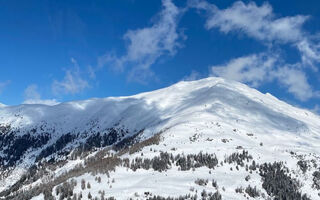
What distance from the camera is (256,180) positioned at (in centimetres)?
3466

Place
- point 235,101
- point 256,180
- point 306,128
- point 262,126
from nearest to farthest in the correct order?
1. point 256,180
2. point 262,126
3. point 306,128
4. point 235,101

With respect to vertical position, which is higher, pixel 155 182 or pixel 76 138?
pixel 76 138

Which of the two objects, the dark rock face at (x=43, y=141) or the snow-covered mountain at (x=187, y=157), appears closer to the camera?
the snow-covered mountain at (x=187, y=157)

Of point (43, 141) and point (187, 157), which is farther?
point (43, 141)

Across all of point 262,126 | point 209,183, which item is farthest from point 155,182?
point 262,126

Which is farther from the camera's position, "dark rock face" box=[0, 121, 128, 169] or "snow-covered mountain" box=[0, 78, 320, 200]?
"dark rock face" box=[0, 121, 128, 169]

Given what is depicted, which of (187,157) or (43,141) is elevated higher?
(43,141)

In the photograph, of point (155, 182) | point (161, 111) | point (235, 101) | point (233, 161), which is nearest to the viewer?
point (155, 182)

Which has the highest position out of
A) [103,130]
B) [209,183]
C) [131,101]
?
[131,101]

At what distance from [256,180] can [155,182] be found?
35.6ft

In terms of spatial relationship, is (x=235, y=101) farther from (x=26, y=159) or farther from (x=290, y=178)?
(x=26, y=159)

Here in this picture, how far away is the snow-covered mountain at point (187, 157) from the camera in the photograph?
30.3m

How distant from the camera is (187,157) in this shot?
40.6m

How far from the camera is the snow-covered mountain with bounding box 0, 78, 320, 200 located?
30.3m
